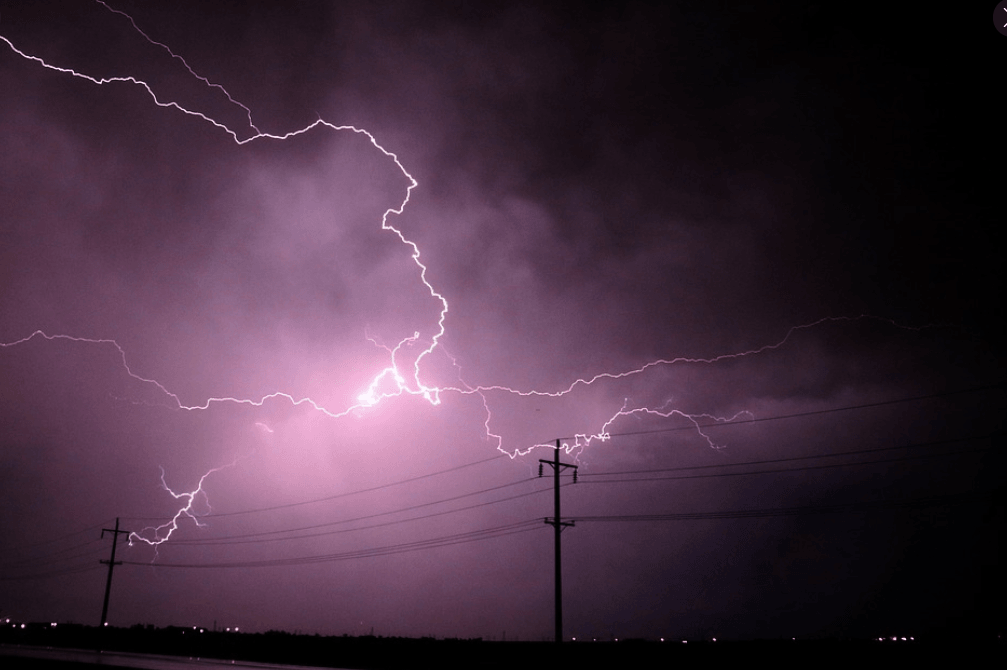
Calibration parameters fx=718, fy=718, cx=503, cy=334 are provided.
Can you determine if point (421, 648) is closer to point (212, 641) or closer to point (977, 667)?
point (212, 641)

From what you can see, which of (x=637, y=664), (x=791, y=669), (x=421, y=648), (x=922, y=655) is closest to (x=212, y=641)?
(x=421, y=648)

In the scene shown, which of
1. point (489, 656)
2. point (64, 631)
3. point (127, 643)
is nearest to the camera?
point (489, 656)

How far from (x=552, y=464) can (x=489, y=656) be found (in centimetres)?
729

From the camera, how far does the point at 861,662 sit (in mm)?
20719

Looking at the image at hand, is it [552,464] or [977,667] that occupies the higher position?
[552,464]

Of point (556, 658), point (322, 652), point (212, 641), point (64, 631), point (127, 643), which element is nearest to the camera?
point (556, 658)

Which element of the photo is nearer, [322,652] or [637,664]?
[637,664]

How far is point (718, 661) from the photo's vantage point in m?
22.1

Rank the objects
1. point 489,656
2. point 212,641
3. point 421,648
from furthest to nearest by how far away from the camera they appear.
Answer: point 212,641, point 421,648, point 489,656

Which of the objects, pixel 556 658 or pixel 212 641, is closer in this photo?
pixel 556 658

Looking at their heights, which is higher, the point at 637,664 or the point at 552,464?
the point at 552,464

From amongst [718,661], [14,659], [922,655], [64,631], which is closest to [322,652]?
[14,659]

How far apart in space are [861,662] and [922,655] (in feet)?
8.45

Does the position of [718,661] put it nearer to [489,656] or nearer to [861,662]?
[861,662]
